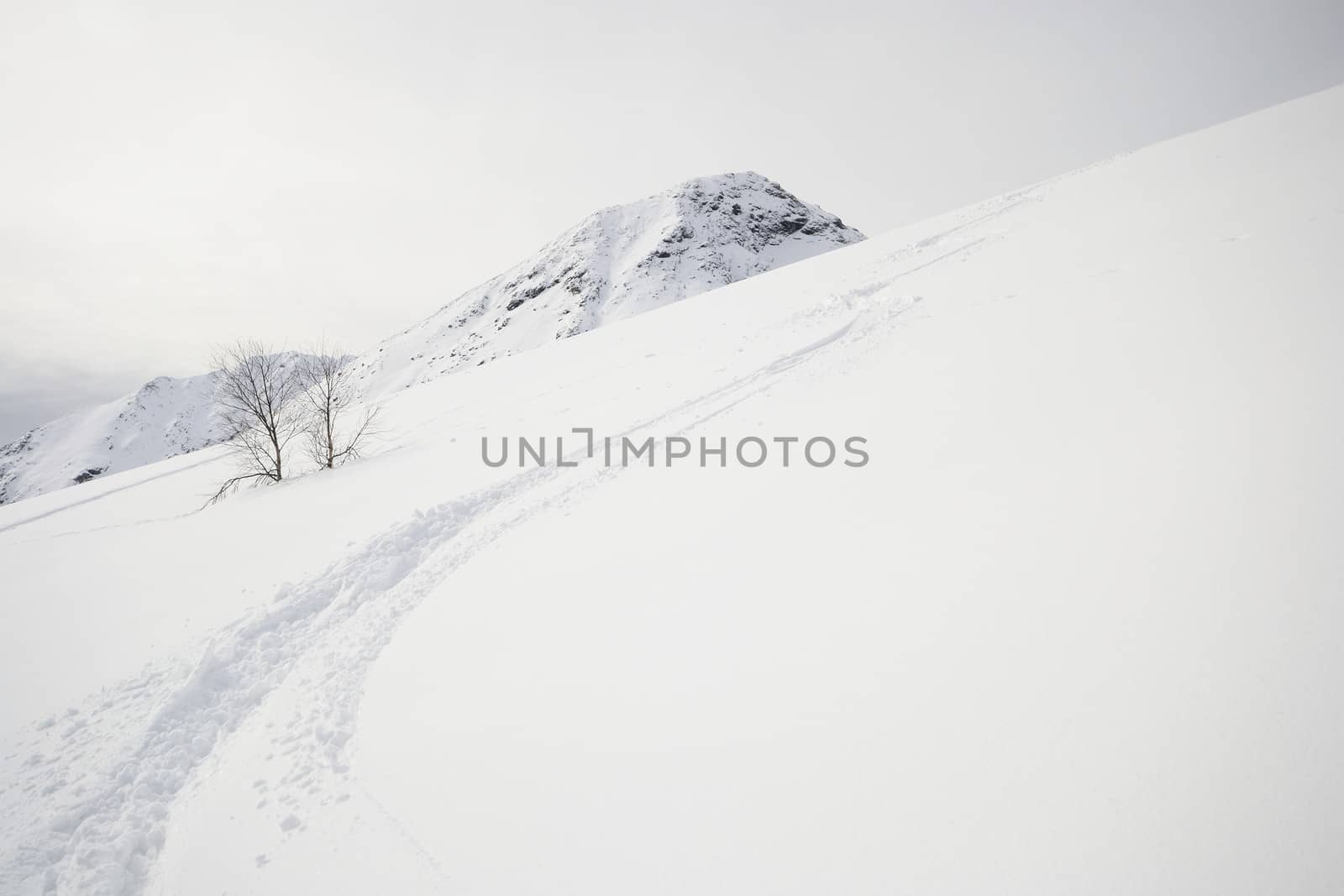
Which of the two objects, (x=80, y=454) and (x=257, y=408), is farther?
(x=80, y=454)

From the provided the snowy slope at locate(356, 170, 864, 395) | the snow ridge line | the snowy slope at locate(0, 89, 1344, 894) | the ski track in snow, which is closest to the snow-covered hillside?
the snowy slope at locate(356, 170, 864, 395)

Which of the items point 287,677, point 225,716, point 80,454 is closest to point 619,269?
point 287,677

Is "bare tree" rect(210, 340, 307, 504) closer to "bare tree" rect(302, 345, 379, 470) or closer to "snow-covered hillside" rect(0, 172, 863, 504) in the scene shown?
"bare tree" rect(302, 345, 379, 470)

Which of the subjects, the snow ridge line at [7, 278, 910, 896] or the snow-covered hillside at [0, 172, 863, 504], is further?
the snow-covered hillside at [0, 172, 863, 504]

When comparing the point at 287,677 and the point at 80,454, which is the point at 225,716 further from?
the point at 80,454

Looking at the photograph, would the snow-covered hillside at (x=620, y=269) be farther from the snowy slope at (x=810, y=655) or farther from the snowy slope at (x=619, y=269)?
the snowy slope at (x=810, y=655)

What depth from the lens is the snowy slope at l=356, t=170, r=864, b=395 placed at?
93688 millimetres

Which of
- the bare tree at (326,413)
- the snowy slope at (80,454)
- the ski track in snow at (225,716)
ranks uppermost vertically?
the bare tree at (326,413)

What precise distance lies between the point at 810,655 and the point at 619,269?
11081cm

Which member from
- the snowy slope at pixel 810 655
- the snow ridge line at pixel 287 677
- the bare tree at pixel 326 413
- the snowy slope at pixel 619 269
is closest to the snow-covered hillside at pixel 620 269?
the snowy slope at pixel 619 269

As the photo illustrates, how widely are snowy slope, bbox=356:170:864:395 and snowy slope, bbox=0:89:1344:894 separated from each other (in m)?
79.8

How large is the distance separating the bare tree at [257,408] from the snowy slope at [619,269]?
73703mm

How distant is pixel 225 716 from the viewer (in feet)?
15.9

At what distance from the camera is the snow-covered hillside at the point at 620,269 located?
9381 cm
